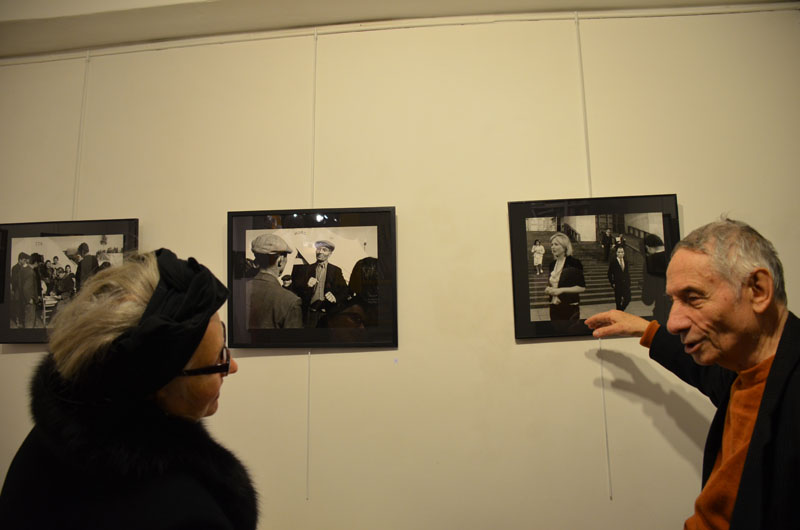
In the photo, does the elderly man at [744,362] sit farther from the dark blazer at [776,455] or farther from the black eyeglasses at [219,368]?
the black eyeglasses at [219,368]

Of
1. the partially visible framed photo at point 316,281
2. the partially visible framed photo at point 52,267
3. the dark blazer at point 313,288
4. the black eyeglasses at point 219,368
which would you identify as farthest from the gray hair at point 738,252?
the partially visible framed photo at point 52,267

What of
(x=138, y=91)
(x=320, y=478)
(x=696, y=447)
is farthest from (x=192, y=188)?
(x=696, y=447)

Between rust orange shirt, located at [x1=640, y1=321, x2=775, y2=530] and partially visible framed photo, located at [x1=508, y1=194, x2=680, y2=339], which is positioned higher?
partially visible framed photo, located at [x1=508, y1=194, x2=680, y2=339]

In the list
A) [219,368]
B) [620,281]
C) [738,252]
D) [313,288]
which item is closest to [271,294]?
[313,288]

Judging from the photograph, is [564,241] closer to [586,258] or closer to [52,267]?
[586,258]

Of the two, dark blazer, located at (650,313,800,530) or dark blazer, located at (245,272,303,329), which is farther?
dark blazer, located at (245,272,303,329)

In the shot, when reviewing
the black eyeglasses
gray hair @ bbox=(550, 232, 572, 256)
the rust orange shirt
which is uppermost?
gray hair @ bbox=(550, 232, 572, 256)

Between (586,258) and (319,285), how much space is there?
1.28 meters

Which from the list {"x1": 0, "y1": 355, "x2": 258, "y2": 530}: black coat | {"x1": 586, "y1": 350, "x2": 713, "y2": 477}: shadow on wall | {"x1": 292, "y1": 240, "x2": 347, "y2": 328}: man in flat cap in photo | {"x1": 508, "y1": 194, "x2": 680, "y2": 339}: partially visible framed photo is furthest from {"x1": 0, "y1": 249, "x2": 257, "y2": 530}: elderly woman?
{"x1": 586, "y1": 350, "x2": 713, "y2": 477}: shadow on wall

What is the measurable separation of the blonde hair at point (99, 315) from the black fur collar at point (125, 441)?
0.25 feet

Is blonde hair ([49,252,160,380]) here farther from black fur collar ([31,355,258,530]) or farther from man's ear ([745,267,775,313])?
man's ear ([745,267,775,313])

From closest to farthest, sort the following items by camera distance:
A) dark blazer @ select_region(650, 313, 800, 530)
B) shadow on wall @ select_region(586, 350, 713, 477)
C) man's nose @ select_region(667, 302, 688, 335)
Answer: dark blazer @ select_region(650, 313, 800, 530) → man's nose @ select_region(667, 302, 688, 335) → shadow on wall @ select_region(586, 350, 713, 477)

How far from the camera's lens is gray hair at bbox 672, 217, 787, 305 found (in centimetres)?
126

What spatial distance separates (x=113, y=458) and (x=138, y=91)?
204 cm
